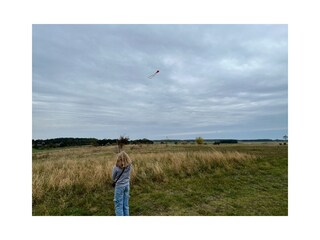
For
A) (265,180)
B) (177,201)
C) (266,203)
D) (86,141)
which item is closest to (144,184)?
(177,201)

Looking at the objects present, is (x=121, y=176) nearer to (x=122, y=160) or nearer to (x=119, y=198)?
(x=122, y=160)

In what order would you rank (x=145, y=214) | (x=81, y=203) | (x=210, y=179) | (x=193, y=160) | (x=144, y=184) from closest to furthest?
(x=145, y=214)
(x=81, y=203)
(x=144, y=184)
(x=210, y=179)
(x=193, y=160)

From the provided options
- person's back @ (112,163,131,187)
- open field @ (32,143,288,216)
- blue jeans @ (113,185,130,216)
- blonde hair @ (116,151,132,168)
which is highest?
blonde hair @ (116,151,132,168)

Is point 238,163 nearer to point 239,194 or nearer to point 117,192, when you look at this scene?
A: point 239,194

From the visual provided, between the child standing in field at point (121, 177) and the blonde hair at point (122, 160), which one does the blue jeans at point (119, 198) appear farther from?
the blonde hair at point (122, 160)

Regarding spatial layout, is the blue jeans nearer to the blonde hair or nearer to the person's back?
the person's back

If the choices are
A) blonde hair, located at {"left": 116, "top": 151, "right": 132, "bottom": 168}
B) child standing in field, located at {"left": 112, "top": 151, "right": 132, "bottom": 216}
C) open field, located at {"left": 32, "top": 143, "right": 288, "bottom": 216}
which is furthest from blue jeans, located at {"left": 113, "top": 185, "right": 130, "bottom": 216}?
open field, located at {"left": 32, "top": 143, "right": 288, "bottom": 216}

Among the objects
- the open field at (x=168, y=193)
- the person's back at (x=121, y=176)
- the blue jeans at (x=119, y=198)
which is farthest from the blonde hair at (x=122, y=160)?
the open field at (x=168, y=193)

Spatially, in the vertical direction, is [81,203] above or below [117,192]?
below

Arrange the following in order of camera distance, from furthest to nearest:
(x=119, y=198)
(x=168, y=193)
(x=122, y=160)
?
1. (x=168, y=193)
2. (x=119, y=198)
3. (x=122, y=160)

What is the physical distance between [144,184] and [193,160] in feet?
14.5

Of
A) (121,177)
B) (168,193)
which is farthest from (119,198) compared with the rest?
(168,193)

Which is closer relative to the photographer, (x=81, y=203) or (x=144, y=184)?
(x=81, y=203)

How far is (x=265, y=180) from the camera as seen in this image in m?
10.1
